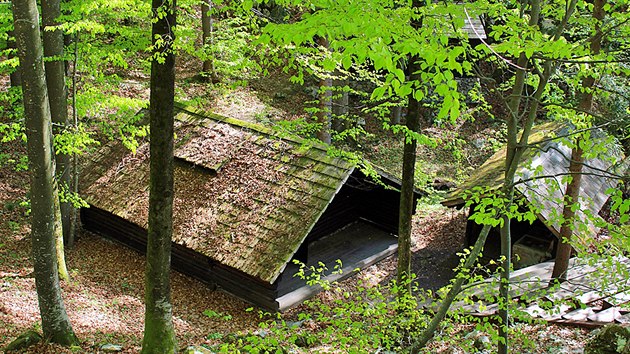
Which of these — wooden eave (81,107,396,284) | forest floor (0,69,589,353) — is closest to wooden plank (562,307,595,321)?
forest floor (0,69,589,353)

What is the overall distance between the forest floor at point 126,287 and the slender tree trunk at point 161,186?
53.5 inches

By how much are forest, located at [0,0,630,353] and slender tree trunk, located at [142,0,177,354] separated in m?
0.03

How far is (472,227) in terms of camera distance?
16234 mm

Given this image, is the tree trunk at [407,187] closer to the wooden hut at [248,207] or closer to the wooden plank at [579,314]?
the wooden hut at [248,207]

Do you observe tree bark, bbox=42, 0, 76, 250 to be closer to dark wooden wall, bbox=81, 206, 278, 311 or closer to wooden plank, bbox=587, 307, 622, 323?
dark wooden wall, bbox=81, 206, 278, 311

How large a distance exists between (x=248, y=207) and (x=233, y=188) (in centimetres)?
85

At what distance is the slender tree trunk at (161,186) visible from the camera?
24.0ft

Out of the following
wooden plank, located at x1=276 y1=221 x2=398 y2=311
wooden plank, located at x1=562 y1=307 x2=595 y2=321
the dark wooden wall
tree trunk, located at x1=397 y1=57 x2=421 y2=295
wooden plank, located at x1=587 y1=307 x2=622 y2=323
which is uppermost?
tree trunk, located at x1=397 y1=57 x2=421 y2=295

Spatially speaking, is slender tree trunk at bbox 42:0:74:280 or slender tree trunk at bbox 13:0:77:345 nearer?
slender tree trunk at bbox 13:0:77:345

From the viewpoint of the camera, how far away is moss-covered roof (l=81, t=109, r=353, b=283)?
12.6 m

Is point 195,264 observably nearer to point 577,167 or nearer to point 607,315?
point 577,167

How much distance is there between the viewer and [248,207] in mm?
13359

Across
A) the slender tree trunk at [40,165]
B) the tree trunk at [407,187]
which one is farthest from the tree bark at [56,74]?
the tree trunk at [407,187]

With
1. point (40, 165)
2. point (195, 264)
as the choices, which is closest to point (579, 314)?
point (195, 264)
